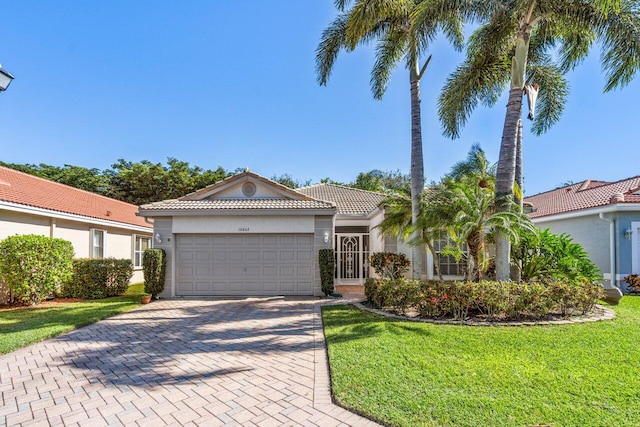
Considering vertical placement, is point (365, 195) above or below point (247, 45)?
below

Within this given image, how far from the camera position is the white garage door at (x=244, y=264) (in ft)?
42.4

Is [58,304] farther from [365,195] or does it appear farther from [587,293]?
[587,293]

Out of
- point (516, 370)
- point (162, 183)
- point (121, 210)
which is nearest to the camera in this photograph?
point (516, 370)

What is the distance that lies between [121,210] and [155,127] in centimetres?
673

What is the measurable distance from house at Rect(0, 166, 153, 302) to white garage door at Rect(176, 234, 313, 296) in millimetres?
5324

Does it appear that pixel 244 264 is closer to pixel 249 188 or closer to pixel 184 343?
pixel 249 188

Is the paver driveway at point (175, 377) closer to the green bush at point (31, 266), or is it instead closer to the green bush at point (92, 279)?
the green bush at point (31, 266)

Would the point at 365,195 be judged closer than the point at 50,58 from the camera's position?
No

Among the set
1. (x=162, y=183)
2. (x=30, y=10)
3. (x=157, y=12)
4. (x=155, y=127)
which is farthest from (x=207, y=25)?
(x=162, y=183)

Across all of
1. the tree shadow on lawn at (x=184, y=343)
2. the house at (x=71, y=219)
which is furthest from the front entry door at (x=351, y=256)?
the house at (x=71, y=219)

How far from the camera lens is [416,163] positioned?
1080 centimetres

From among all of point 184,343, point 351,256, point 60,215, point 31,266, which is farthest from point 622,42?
point 60,215

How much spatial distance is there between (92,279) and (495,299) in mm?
14808

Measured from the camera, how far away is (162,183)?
32000 millimetres
